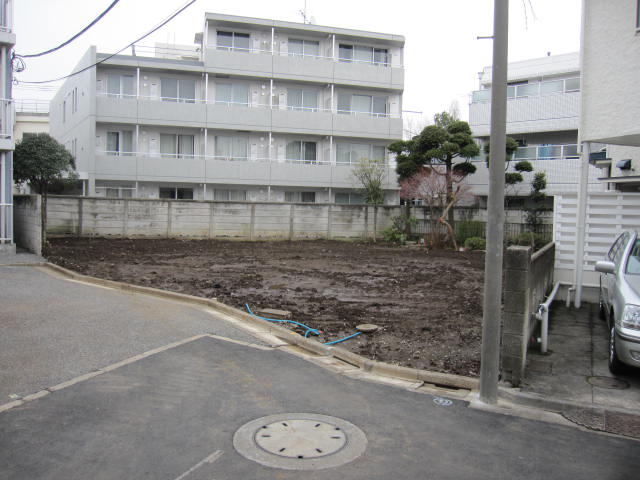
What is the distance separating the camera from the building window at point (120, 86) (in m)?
27.4

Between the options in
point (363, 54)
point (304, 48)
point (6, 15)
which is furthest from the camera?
point (363, 54)

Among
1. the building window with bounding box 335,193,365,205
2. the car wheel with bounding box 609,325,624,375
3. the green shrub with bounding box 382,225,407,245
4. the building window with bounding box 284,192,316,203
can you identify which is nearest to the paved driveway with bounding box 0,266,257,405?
the car wheel with bounding box 609,325,624,375

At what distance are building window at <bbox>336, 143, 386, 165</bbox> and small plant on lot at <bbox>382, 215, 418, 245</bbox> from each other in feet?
20.1

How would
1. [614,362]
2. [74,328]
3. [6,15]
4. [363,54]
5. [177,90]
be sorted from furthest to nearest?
[363,54] < [177,90] < [6,15] < [74,328] < [614,362]

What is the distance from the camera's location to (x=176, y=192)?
28.2 m

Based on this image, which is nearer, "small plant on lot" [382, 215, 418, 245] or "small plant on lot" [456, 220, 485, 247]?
"small plant on lot" [456, 220, 485, 247]

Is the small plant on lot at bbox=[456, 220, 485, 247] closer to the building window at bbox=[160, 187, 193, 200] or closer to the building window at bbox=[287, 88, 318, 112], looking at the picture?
the building window at bbox=[287, 88, 318, 112]

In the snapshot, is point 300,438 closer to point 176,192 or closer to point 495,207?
point 495,207

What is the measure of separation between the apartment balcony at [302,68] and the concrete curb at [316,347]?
19416 millimetres

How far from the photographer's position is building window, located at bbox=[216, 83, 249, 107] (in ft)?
95.3

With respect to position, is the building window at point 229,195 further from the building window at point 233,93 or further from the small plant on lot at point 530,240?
the small plant on lot at point 530,240

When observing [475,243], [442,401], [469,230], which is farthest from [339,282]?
[469,230]

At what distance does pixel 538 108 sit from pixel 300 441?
2761 cm

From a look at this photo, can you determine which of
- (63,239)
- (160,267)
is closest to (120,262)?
(160,267)
